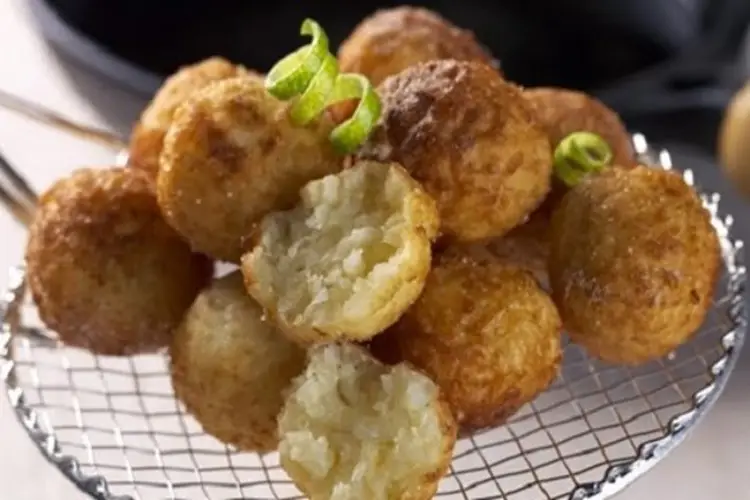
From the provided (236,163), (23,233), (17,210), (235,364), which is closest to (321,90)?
(236,163)

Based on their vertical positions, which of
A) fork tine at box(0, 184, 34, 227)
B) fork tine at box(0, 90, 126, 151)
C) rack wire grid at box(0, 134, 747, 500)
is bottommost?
rack wire grid at box(0, 134, 747, 500)

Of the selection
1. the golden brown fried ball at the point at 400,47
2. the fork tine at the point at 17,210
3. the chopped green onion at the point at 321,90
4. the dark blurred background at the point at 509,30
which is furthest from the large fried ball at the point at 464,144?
the dark blurred background at the point at 509,30

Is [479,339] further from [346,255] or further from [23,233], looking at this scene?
[23,233]

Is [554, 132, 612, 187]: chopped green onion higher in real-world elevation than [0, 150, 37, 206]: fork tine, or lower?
higher

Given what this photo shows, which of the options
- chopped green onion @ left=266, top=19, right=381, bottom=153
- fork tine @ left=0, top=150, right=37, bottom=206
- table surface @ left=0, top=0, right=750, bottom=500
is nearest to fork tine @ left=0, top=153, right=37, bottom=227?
fork tine @ left=0, top=150, right=37, bottom=206

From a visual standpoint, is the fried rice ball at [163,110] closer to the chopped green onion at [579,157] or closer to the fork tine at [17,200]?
the fork tine at [17,200]

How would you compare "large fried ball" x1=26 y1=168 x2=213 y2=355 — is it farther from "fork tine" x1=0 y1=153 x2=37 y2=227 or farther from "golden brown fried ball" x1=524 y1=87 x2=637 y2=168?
"golden brown fried ball" x1=524 y1=87 x2=637 y2=168

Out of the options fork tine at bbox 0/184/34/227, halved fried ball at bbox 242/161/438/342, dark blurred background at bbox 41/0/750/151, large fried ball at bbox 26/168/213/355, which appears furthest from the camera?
dark blurred background at bbox 41/0/750/151
